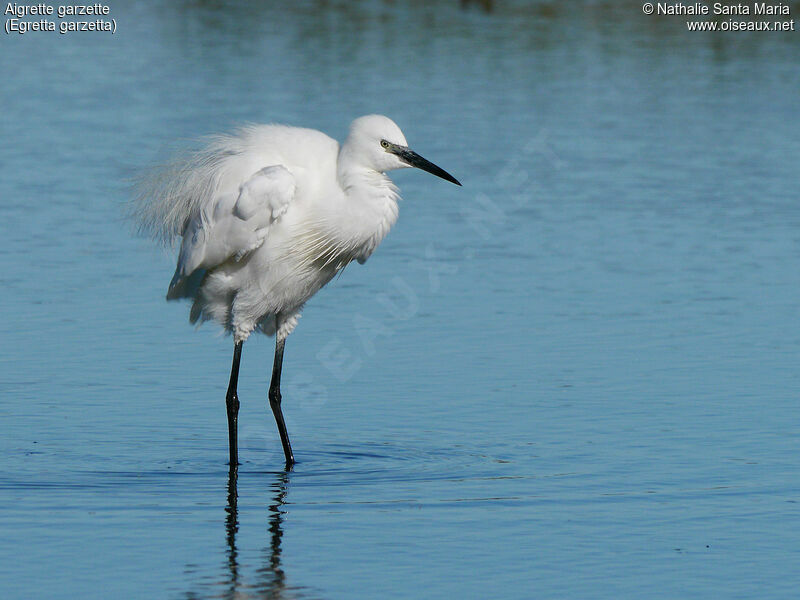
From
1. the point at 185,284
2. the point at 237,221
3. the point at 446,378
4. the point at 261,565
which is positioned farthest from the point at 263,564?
the point at 446,378

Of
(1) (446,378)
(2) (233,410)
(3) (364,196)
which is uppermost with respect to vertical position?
(3) (364,196)

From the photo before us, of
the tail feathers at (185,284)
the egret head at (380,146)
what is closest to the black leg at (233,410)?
the tail feathers at (185,284)

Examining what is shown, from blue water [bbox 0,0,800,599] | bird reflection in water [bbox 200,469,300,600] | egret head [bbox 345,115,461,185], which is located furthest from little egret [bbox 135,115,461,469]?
bird reflection in water [bbox 200,469,300,600]

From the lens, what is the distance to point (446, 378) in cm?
895

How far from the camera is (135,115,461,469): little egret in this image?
750 centimetres

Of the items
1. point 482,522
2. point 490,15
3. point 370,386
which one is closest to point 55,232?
point 370,386

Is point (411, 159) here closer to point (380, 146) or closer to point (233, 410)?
point (380, 146)

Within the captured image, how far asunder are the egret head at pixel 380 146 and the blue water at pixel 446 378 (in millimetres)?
1364

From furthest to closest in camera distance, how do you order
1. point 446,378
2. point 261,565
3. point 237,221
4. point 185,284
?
point 446,378 → point 185,284 → point 237,221 → point 261,565

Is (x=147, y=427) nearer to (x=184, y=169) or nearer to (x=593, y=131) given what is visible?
(x=184, y=169)

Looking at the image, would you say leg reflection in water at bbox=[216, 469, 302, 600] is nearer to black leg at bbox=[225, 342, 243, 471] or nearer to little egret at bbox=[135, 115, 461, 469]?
black leg at bbox=[225, 342, 243, 471]

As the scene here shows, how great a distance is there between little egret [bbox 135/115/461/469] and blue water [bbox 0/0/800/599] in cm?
39

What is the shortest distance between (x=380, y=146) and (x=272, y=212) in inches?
Answer: 23.6

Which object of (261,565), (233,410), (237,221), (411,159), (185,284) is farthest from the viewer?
(185,284)
